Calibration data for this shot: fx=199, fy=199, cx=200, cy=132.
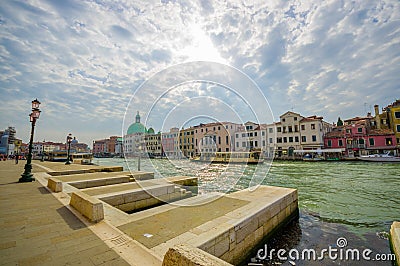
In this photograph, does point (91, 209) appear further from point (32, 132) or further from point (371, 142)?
point (371, 142)

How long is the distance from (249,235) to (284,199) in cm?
256

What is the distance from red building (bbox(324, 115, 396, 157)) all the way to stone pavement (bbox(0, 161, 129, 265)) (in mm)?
47055

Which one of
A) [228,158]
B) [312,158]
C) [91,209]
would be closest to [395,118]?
[312,158]

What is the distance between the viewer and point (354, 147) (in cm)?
3853

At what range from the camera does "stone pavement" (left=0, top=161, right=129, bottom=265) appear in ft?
8.43

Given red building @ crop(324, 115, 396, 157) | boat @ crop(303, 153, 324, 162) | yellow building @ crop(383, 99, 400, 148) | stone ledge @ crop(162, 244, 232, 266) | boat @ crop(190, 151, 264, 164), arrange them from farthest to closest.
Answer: boat @ crop(303, 153, 324, 162) < red building @ crop(324, 115, 396, 157) < yellow building @ crop(383, 99, 400, 148) < boat @ crop(190, 151, 264, 164) < stone ledge @ crop(162, 244, 232, 266)

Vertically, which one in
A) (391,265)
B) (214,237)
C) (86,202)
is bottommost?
(391,265)

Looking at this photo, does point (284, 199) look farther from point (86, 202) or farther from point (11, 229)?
point (11, 229)

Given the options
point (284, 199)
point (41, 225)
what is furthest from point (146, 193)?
point (284, 199)

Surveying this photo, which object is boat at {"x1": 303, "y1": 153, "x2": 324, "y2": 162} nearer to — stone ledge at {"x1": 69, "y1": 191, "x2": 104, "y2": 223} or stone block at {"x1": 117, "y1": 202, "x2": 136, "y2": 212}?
stone block at {"x1": 117, "y1": 202, "x2": 136, "y2": 212}

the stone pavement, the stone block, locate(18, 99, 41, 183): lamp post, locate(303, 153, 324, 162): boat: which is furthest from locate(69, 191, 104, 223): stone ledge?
locate(303, 153, 324, 162): boat

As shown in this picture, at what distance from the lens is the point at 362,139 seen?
37.9m

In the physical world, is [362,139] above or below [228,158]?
above

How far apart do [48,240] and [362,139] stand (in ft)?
158
